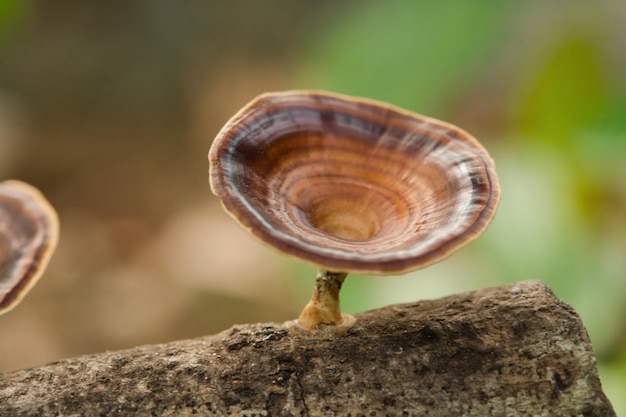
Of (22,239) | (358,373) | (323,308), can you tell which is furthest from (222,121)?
(358,373)

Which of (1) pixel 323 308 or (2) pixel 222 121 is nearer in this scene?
(1) pixel 323 308

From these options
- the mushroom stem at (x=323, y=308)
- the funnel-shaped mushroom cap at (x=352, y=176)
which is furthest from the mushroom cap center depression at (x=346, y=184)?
the mushroom stem at (x=323, y=308)

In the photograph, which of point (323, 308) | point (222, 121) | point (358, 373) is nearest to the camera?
point (358, 373)

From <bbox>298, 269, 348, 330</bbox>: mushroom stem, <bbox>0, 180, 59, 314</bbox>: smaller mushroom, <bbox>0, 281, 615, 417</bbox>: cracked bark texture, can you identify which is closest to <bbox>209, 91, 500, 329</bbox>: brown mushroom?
→ <bbox>298, 269, 348, 330</bbox>: mushroom stem

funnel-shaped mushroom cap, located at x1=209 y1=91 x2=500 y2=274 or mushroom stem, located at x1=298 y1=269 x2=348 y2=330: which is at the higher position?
funnel-shaped mushroom cap, located at x1=209 y1=91 x2=500 y2=274

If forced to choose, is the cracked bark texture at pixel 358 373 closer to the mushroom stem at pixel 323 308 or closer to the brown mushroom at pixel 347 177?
the mushroom stem at pixel 323 308

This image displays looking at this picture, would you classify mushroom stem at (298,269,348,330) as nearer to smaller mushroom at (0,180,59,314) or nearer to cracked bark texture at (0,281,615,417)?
cracked bark texture at (0,281,615,417)

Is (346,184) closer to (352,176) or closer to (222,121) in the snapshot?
(352,176)
